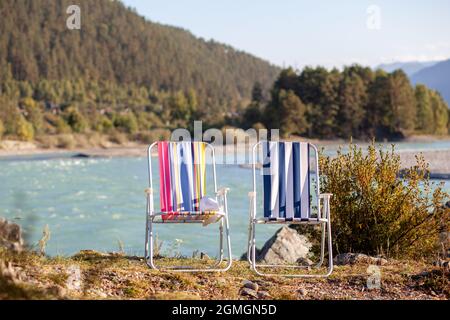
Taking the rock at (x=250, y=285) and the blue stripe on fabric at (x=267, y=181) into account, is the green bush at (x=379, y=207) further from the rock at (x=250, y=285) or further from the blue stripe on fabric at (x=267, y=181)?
the rock at (x=250, y=285)

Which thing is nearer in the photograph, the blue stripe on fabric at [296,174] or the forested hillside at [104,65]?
the blue stripe on fabric at [296,174]

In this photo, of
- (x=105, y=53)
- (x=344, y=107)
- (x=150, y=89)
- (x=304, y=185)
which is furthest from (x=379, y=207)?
(x=105, y=53)

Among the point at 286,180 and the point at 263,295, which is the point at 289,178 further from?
the point at 263,295

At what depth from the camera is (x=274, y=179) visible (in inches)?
177

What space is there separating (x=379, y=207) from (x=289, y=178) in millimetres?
1252

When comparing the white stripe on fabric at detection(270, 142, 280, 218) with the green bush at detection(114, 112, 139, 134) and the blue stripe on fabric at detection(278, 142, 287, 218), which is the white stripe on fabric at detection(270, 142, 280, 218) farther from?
the green bush at detection(114, 112, 139, 134)

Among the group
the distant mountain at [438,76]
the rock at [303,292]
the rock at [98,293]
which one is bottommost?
the rock at [303,292]

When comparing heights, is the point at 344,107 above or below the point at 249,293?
above

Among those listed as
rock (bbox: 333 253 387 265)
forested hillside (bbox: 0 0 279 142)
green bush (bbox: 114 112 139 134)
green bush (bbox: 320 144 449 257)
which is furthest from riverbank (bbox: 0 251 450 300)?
forested hillside (bbox: 0 0 279 142)

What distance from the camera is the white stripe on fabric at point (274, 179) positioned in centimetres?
446

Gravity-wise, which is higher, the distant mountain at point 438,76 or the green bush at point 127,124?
the distant mountain at point 438,76

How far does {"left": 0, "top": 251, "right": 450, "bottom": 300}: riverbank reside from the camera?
3.55 m

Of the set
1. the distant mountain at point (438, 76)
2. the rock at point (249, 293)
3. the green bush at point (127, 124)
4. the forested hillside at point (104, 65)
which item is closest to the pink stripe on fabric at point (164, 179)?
the rock at point (249, 293)
